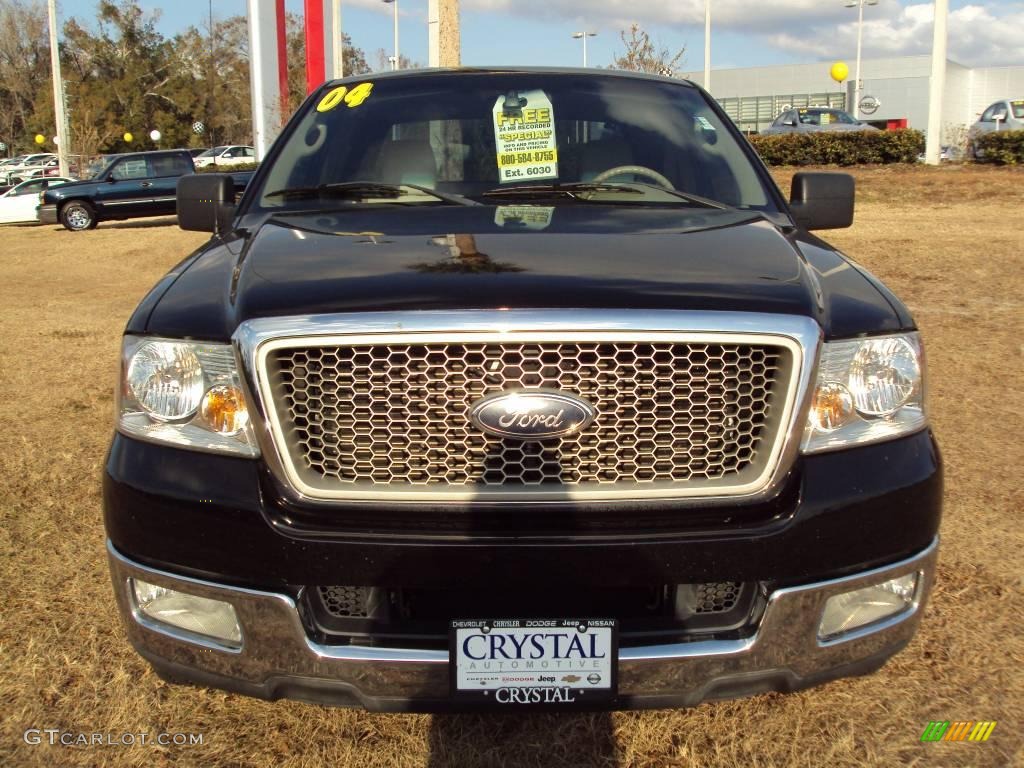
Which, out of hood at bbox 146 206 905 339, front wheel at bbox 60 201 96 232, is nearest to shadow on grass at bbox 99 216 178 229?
front wheel at bbox 60 201 96 232

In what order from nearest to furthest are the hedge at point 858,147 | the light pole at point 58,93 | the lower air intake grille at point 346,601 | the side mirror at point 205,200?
the lower air intake grille at point 346,601, the side mirror at point 205,200, the hedge at point 858,147, the light pole at point 58,93

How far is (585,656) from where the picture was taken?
215cm

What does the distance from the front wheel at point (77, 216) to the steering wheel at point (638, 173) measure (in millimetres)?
21436

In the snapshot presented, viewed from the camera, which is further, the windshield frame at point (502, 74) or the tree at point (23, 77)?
the tree at point (23, 77)

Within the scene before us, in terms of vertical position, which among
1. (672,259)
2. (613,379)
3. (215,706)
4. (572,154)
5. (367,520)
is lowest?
(215,706)

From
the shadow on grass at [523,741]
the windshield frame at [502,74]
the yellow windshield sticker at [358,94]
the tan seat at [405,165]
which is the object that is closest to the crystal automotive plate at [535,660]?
the shadow on grass at [523,741]

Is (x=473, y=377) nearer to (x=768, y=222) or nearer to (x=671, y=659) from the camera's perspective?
(x=671, y=659)

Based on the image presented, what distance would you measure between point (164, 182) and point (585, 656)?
74.2 feet

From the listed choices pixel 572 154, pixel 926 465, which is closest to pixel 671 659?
pixel 926 465

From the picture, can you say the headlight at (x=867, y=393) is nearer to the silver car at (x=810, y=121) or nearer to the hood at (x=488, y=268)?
the hood at (x=488, y=268)

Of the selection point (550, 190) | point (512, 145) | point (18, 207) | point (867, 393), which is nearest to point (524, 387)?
point (867, 393)

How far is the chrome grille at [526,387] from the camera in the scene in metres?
2.12

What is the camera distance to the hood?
2.17 meters

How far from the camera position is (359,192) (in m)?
3.35
